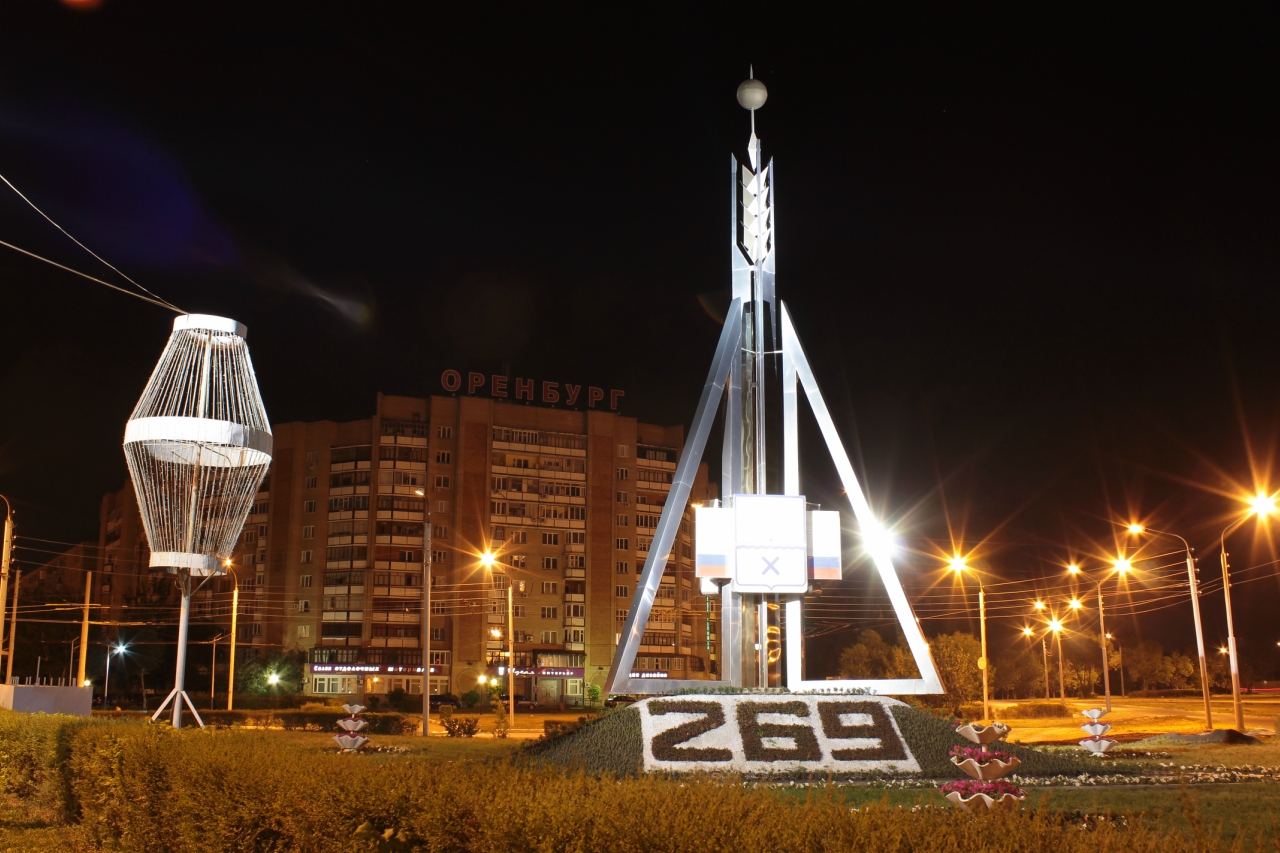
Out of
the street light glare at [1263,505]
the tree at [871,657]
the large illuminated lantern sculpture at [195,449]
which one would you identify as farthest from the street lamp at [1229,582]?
the tree at [871,657]

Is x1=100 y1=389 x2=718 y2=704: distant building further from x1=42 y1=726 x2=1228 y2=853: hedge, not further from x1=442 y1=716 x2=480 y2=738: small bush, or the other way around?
x1=42 y1=726 x2=1228 y2=853: hedge

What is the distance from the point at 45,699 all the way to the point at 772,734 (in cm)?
1601

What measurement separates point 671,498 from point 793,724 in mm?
9018

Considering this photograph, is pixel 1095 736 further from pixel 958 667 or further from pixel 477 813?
pixel 958 667

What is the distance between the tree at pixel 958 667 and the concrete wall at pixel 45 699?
47.7m

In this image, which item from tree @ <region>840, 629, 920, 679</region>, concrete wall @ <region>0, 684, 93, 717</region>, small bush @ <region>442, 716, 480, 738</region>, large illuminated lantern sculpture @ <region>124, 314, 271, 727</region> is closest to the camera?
large illuminated lantern sculpture @ <region>124, 314, 271, 727</region>

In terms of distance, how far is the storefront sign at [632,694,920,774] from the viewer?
69.9ft

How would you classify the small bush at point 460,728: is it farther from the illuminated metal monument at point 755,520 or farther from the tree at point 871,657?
the tree at point 871,657

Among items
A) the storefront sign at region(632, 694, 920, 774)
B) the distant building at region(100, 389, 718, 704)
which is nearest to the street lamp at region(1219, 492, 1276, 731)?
the storefront sign at region(632, 694, 920, 774)

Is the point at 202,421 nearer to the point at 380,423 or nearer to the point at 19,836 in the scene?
the point at 19,836

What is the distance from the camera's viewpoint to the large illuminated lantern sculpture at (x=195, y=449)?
16812 mm

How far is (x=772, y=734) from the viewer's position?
22344 millimetres

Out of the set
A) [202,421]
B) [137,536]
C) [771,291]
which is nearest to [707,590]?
[771,291]

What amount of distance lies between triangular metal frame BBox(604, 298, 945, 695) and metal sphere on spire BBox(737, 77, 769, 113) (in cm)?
629
